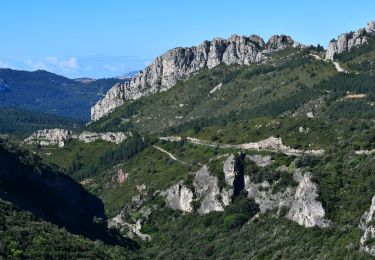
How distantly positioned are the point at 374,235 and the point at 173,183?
295ft

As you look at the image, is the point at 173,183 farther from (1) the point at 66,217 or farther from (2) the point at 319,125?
(1) the point at 66,217

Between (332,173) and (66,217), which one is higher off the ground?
(332,173)

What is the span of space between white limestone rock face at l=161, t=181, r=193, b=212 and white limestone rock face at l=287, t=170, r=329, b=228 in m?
39.8

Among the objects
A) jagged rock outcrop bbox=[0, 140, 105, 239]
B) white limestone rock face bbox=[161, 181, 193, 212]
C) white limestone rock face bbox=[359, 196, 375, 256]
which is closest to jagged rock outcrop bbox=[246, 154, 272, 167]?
white limestone rock face bbox=[161, 181, 193, 212]

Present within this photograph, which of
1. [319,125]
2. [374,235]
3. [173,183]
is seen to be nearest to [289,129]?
[319,125]

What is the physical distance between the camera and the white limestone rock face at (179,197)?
159 metres

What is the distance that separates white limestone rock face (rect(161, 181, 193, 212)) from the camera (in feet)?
522

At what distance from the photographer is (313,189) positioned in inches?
4609

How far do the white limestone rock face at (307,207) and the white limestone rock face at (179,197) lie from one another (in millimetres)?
39821

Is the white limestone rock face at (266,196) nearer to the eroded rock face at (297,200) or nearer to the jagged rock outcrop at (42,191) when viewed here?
the eroded rock face at (297,200)

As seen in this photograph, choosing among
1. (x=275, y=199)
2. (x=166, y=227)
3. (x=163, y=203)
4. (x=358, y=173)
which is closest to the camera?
(x=358, y=173)

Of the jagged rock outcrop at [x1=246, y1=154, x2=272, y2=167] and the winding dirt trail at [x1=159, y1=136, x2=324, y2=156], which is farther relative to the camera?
the winding dirt trail at [x1=159, y1=136, x2=324, y2=156]

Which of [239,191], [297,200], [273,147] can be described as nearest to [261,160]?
[239,191]

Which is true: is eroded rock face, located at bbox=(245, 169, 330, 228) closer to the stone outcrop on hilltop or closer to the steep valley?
the stone outcrop on hilltop
